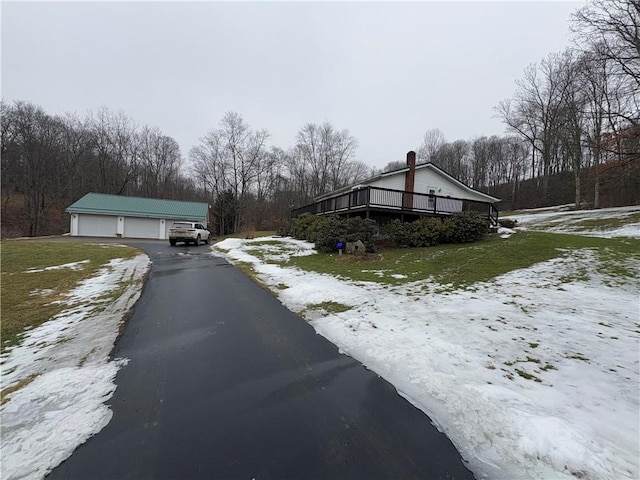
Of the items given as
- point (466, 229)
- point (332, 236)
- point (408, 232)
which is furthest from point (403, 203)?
point (332, 236)

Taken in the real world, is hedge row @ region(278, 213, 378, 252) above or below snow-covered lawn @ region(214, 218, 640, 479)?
above

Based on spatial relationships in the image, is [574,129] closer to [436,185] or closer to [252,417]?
[436,185]

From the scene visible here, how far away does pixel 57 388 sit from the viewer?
8.95 feet

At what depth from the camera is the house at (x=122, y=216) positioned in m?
27.7

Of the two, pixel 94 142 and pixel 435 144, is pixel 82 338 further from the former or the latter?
pixel 435 144

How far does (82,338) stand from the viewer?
3.91 metres

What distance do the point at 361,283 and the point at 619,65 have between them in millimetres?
20926

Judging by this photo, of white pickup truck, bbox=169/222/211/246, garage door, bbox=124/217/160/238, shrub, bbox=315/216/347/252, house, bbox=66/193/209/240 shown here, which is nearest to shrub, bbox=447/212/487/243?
shrub, bbox=315/216/347/252

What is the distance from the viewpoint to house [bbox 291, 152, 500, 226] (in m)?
14.6

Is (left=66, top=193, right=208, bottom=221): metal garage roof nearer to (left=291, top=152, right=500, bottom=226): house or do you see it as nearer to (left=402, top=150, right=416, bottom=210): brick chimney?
(left=291, top=152, right=500, bottom=226): house

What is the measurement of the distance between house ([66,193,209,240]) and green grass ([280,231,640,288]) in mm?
24276

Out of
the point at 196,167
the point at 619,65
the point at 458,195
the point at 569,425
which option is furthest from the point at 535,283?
the point at 196,167

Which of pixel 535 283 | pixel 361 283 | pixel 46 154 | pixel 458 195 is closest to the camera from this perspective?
pixel 535 283

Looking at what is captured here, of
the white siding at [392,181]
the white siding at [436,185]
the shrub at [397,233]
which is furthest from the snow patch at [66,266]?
the white siding at [436,185]
